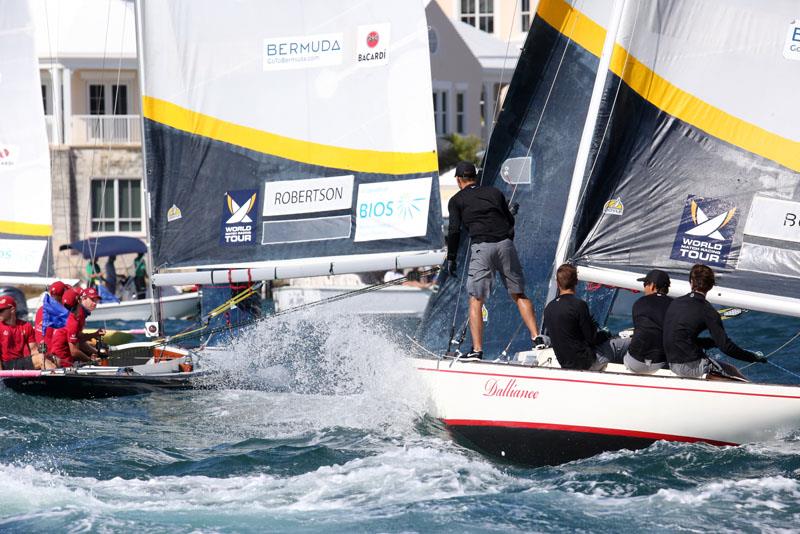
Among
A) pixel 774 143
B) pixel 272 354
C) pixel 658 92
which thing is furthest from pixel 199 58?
pixel 774 143

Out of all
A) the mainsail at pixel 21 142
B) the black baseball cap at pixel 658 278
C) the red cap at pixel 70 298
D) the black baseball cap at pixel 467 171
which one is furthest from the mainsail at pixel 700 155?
the mainsail at pixel 21 142

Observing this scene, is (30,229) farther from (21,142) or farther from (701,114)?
(701,114)

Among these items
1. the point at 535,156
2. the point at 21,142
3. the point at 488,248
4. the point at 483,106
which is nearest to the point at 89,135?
the point at 483,106

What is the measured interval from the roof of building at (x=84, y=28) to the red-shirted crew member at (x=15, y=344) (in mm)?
22193

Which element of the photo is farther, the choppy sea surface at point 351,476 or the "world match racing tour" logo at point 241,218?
the "world match racing tour" logo at point 241,218

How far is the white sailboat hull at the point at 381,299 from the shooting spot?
2517cm

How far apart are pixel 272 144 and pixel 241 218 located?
936 mm

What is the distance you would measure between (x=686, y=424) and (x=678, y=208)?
7.57 feet

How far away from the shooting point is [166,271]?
14.8 metres

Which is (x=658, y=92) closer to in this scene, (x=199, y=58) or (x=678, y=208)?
(x=678, y=208)

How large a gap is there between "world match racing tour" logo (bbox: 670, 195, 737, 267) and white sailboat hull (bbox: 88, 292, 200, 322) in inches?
627

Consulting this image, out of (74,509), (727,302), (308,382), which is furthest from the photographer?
(308,382)

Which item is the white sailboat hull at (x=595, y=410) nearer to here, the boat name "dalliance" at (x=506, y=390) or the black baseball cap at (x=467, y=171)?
the boat name "dalliance" at (x=506, y=390)

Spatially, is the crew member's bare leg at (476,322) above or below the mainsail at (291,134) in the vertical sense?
below
